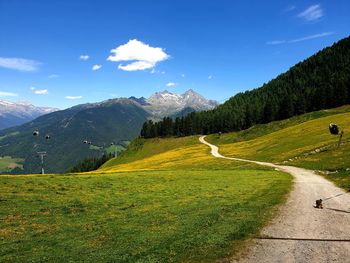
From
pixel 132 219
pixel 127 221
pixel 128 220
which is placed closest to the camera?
pixel 127 221

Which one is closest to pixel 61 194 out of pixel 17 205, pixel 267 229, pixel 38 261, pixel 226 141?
pixel 17 205

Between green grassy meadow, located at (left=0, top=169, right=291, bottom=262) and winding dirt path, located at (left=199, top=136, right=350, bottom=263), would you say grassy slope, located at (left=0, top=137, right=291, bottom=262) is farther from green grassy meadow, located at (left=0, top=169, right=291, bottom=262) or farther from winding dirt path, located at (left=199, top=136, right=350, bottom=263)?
winding dirt path, located at (left=199, top=136, right=350, bottom=263)

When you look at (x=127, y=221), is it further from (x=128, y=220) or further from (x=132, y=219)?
(x=132, y=219)

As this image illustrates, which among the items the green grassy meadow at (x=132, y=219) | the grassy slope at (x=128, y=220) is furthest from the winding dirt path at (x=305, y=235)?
the grassy slope at (x=128, y=220)

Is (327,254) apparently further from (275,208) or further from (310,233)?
(275,208)

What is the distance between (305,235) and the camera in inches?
704

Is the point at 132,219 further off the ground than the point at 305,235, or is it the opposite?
the point at 132,219

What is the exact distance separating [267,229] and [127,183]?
78.2ft

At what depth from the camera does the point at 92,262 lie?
46.8ft

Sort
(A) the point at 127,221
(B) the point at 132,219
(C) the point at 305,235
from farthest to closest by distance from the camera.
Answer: (B) the point at 132,219
(A) the point at 127,221
(C) the point at 305,235

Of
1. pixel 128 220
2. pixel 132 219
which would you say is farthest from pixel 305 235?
pixel 128 220

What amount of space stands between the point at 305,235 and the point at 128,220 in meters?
10.7

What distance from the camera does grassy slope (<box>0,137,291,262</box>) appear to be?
15.6 metres

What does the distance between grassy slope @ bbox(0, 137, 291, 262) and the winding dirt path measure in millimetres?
1052
